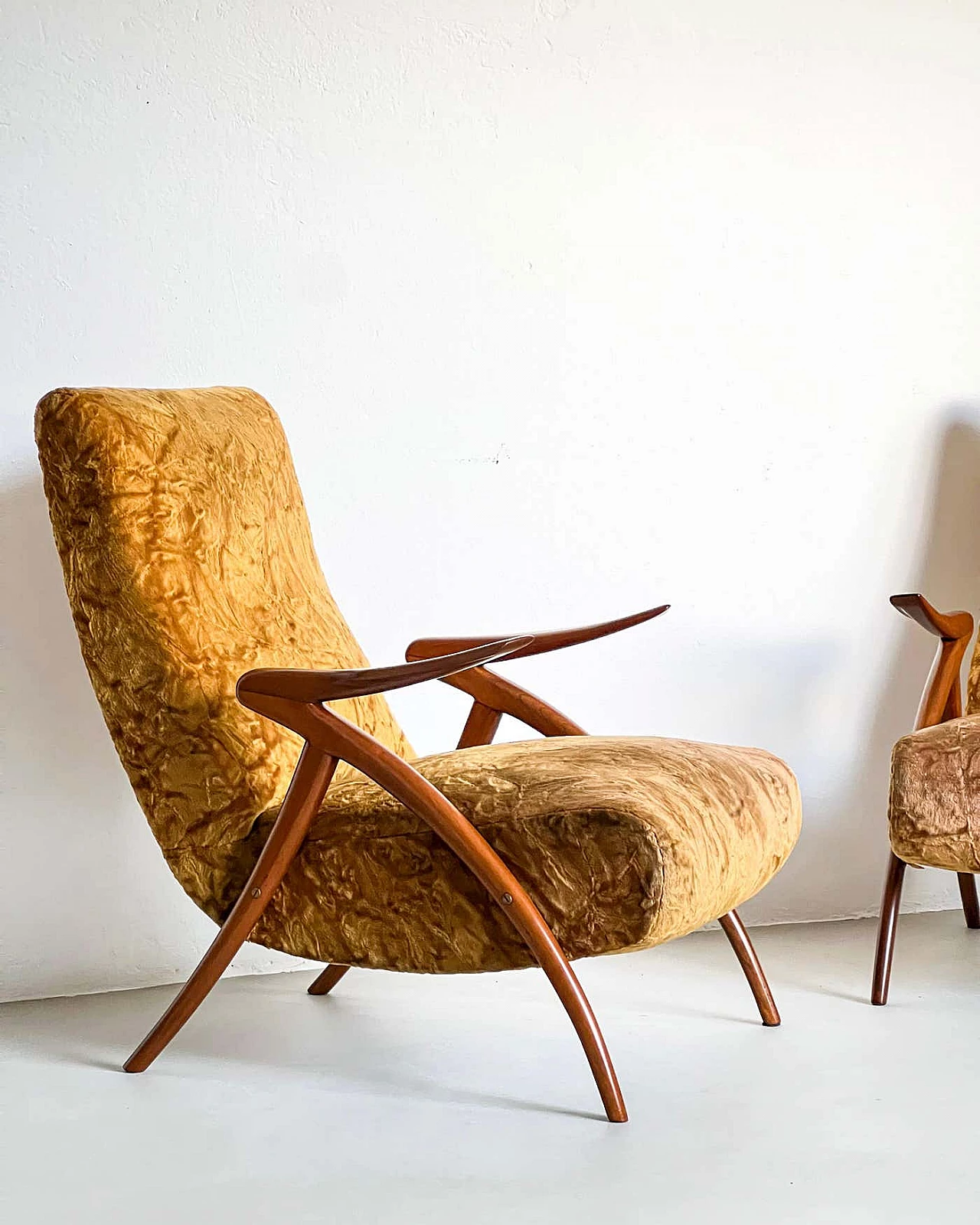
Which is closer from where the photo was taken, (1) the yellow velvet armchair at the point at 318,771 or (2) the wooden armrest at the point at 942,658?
(1) the yellow velvet armchair at the point at 318,771

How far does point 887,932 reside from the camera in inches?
91.2

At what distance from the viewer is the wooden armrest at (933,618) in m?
2.49

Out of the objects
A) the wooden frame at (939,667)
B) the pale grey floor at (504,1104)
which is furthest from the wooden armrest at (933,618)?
the pale grey floor at (504,1104)

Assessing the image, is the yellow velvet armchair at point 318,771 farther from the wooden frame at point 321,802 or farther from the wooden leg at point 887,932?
the wooden leg at point 887,932

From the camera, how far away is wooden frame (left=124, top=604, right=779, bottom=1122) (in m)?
1.64

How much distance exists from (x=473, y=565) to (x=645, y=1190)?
1468 millimetres

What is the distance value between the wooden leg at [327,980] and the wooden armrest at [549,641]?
610 millimetres

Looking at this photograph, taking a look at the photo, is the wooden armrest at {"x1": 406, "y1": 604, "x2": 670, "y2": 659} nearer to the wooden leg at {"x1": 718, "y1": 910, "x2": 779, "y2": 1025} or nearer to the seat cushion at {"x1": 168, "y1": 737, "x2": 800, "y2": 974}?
the seat cushion at {"x1": 168, "y1": 737, "x2": 800, "y2": 974}

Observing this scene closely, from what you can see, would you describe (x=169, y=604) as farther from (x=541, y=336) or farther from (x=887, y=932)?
(x=887, y=932)

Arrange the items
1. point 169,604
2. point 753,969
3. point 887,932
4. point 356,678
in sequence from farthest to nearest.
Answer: point 887,932 → point 753,969 → point 169,604 → point 356,678

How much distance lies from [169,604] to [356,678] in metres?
0.44

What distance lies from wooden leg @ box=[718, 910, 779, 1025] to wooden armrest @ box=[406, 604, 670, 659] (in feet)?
1.70

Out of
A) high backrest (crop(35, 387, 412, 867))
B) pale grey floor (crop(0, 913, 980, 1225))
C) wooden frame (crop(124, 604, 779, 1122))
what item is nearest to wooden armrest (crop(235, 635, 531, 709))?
wooden frame (crop(124, 604, 779, 1122))

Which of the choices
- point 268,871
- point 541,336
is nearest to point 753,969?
point 268,871
